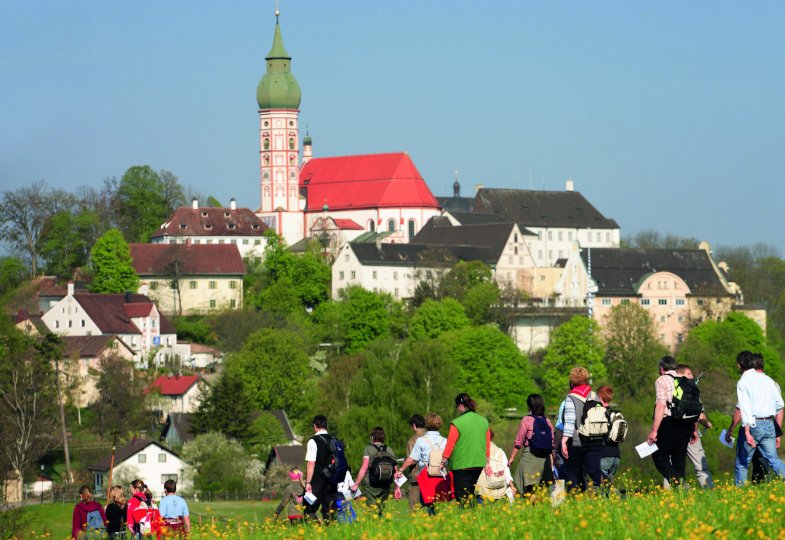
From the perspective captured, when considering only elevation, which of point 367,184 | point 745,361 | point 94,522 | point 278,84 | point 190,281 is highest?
point 278,84

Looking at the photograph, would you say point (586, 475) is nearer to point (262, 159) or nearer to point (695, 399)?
point (695, 399)

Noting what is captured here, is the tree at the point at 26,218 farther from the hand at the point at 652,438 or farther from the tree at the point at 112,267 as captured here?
the hand at the point at 652,438

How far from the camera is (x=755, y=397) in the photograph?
16578 mm

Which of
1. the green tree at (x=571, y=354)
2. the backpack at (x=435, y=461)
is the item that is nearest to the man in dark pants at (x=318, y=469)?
the backpack at (x=435, y=461)

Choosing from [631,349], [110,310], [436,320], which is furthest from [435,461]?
[110,310]

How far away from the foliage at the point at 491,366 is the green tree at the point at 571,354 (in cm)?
130

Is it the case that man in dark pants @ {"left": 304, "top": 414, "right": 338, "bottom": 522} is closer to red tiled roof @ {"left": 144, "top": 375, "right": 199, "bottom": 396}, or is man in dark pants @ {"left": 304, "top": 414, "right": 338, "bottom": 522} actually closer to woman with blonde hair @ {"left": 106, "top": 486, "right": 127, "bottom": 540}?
woman with blonde hair @ {"left": 106, "top": 486, "right": 127, "bottom": 540}

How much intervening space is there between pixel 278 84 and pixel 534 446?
110839 millimetres

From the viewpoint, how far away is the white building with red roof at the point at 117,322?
88.2m

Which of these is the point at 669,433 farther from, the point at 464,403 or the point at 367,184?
the point at 367,184

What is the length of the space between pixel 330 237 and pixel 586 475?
345 feet

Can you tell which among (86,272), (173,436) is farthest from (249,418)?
(86,272)

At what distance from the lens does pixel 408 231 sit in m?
127

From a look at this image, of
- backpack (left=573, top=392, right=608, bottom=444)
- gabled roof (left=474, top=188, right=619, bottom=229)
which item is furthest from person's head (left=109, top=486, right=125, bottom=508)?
gabled roof (left=474, top=188, right=619, bottom=229)
